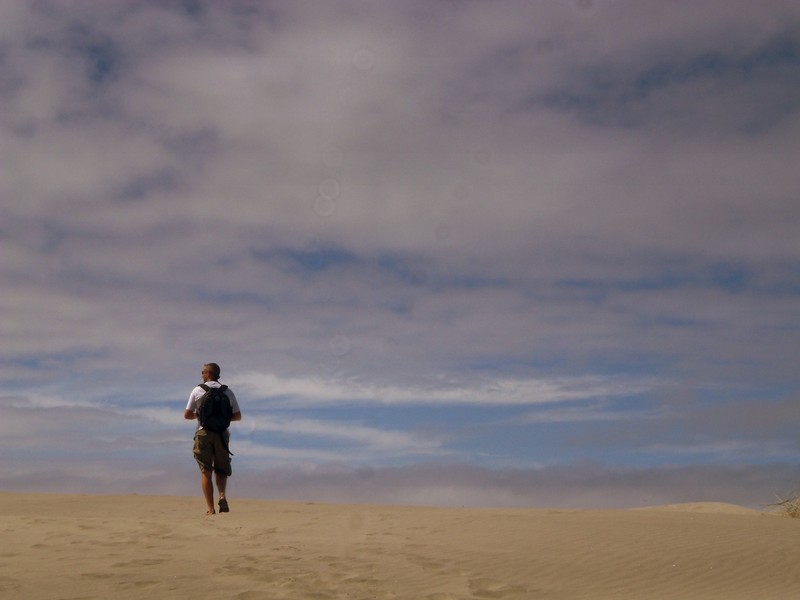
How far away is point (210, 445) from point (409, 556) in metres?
4.59

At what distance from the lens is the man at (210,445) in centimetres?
1205

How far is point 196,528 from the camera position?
1026 centimetres

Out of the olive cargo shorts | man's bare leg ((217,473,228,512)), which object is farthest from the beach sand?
the olive cargo shorts

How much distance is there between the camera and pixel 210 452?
12.1 metres

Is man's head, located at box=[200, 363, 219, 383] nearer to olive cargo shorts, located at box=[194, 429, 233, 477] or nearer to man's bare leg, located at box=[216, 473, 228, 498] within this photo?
olive cargo shorts, located at box=[194, 429, 233, 477]

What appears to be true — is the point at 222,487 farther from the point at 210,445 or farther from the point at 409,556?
the point at 409,556

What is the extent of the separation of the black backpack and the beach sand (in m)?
1.35

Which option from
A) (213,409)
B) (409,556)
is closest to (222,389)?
(213,409)

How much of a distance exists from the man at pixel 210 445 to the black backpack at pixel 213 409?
2.3 inches

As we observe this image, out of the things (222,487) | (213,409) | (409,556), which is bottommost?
(409,556)

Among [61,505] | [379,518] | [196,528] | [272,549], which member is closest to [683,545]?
[379,518]

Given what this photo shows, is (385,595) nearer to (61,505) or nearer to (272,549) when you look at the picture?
(272,549)

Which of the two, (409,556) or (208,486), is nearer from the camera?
(409,556)

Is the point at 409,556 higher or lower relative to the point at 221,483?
lower
